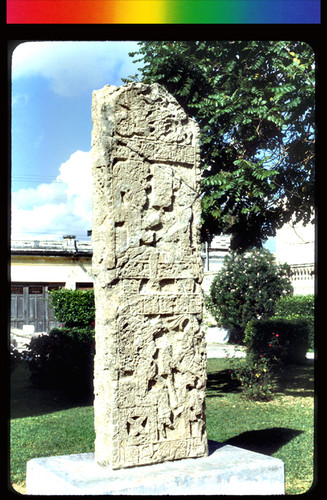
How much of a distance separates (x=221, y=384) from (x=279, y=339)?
255 cm

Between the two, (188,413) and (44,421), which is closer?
(188,413)

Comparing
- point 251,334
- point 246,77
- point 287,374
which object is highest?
point 246,77

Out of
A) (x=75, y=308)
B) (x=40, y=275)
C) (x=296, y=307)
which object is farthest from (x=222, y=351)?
(x=40, y=275)

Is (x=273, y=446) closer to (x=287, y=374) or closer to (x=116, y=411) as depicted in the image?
(x=116, y=411)

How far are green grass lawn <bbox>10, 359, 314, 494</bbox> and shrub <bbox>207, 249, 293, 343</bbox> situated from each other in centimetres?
543

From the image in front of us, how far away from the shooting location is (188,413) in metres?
5.02

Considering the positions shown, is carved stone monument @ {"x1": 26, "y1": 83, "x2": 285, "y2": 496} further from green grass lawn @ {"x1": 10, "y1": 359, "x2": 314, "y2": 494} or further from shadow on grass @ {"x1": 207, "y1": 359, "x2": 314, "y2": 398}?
shadow on grass @ {"x1": 207, "y1": 359, "x2": 314, "y2": 398}

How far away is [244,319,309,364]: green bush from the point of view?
1276 centimetres

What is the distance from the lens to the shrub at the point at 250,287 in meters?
17.2

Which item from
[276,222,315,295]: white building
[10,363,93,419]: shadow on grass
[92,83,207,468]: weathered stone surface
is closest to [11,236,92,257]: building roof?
[276,222,315,295]: white building

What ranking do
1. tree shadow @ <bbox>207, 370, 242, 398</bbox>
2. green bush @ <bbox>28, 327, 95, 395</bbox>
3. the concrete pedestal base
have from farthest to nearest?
tree shadow @ <bbox>207, 370, 242, 398</bbox> → green bush @ <bbox>28, 327, 95, 395</bbox> → the concrete pedestal base

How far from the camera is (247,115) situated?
8703 mm

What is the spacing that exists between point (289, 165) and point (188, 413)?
16.6ft
